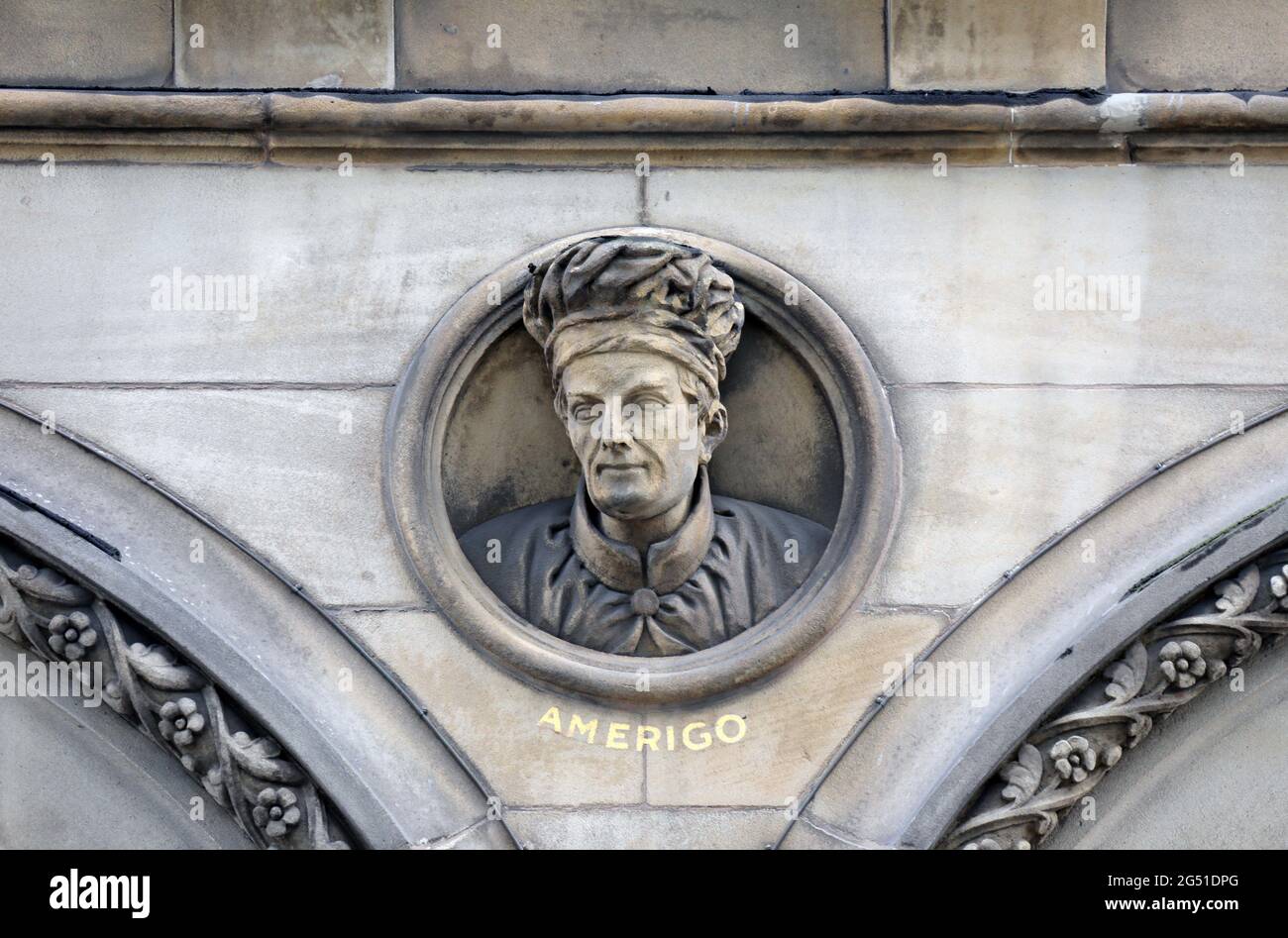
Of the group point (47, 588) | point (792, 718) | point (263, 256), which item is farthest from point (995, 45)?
point (47, 588)

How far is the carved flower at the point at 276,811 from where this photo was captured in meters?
8.43

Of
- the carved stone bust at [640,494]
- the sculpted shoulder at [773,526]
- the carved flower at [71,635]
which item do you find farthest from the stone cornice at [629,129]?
the carved flower at [71,635]

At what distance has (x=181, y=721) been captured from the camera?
8484 mm

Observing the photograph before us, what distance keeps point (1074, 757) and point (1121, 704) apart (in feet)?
0.71

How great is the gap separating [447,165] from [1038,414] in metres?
2.06

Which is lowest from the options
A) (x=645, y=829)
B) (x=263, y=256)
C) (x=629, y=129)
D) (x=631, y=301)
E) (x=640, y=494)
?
(x=645, y=829)

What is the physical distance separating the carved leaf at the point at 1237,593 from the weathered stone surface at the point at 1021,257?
69 centimetres

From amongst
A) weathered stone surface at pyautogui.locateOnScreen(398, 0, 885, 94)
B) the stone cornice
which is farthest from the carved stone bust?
weathered stone surface at pyautogui.locateOnScreen(398, 0, 885, 94)

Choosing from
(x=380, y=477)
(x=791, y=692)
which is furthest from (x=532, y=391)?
(x=791, y=692)

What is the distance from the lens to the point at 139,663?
8.52m

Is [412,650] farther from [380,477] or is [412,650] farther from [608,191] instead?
[608,191]

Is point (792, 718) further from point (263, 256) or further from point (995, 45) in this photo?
point (995, 45)

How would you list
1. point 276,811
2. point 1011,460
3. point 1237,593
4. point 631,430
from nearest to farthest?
point 276,811, point 631,430, point 1237,593, point 1011,460

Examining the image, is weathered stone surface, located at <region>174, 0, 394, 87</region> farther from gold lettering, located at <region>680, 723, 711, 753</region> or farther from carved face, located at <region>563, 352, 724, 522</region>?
gold lettering, located at <region>680, 723, 711, 753</region>
